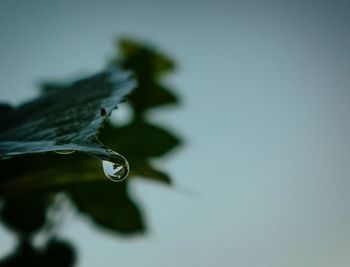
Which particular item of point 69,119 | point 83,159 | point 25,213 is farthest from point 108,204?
point 69,119

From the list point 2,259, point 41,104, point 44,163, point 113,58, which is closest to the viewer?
point 41,104

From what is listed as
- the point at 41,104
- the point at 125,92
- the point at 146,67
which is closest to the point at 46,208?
the point at 146,67

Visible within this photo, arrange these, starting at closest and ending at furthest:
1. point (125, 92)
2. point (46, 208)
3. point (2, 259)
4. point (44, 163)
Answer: point (125, 92) → point (44, 163) → point (2, 259) → point (46, 208)

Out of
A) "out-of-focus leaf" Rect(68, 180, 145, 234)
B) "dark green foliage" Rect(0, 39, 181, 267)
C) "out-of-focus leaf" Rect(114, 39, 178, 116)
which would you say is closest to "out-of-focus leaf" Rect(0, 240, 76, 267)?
"dark green foliage" Rect(0, 39, 181, 267)

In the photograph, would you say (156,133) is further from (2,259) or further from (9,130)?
(9,130)

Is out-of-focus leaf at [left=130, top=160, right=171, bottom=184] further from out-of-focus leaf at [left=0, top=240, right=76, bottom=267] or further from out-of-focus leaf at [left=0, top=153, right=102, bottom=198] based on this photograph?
out-of-focus leaf at [left=0, top=240, right=76, bottom=267]

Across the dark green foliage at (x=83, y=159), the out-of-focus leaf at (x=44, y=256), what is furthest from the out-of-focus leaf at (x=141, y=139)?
the out-of-focus leaf at (x=44, y=256)

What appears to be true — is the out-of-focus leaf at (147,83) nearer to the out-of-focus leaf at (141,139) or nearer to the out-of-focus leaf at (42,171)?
the out-of-focus leaf at (141,139)

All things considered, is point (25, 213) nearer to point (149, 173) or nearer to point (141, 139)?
point (141, 139)
